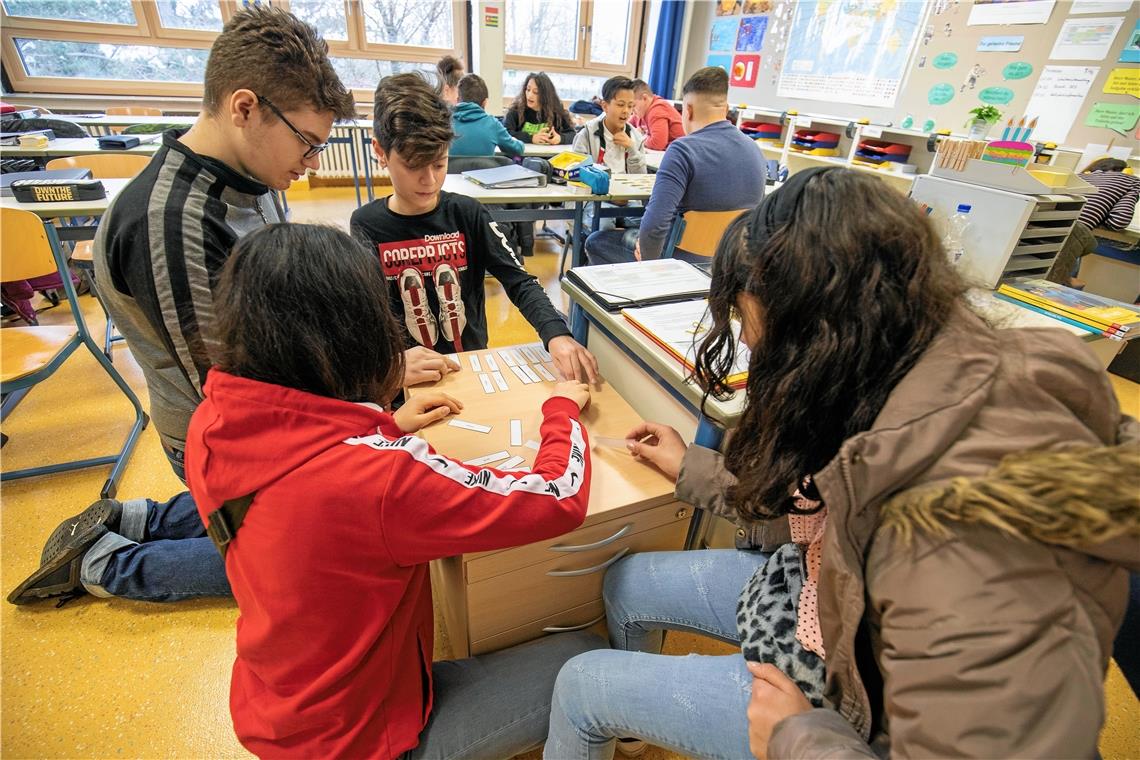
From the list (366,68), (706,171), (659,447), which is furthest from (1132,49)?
(366,68)

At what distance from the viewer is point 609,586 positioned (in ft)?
3.48

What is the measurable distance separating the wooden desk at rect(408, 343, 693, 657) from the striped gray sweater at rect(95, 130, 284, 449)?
0.48 m

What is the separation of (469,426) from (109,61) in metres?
6.07

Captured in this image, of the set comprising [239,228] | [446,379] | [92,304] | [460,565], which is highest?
[239,228]

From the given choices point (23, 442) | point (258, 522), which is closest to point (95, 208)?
point (23, 442)

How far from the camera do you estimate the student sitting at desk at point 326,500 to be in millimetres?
645

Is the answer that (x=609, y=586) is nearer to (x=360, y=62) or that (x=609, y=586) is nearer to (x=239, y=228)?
(x=239, y=228)

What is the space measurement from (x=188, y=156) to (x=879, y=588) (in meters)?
1.29

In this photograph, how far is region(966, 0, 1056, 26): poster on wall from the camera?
3.27 meters

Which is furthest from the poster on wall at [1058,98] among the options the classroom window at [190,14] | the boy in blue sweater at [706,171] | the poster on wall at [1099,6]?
the classroom window at [190,14]

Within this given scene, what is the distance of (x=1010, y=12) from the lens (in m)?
3.44

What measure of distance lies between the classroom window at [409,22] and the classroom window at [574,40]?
2.18ft

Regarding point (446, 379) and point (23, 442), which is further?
point (23, 442)

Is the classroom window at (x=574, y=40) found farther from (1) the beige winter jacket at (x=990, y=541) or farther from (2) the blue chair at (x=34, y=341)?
(1) the beige winter jacket at (x=990, y=541)
